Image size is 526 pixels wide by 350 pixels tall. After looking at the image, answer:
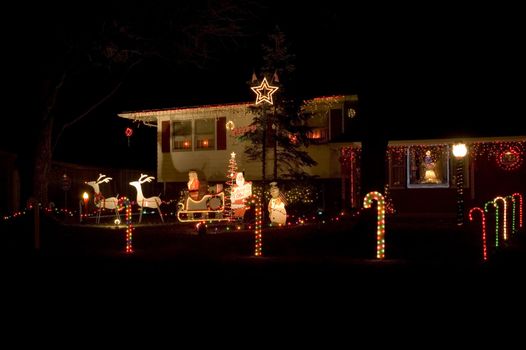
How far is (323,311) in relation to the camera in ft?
25.8

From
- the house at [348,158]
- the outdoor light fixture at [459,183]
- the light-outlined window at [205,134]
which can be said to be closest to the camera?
the outdoor light fixture at [459,183]

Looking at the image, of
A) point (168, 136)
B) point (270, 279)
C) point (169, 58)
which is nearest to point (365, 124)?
point (270, 279)

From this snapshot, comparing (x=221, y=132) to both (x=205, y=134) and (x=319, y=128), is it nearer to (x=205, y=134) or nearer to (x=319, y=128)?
(x=205, y=134)

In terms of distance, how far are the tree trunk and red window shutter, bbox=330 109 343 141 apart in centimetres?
1055

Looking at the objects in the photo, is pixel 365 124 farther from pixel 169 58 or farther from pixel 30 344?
pixel 30 344

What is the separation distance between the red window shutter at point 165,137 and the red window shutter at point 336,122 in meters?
7.89

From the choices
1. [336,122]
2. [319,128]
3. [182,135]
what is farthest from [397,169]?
[182,135]

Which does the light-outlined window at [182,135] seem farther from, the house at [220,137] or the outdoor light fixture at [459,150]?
the outdoor light fixture at [459,150]

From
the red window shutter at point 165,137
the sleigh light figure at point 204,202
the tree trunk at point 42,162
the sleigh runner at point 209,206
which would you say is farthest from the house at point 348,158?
the tree trunk at point 42,162

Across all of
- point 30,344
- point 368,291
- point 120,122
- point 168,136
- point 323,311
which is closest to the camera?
point 30,344

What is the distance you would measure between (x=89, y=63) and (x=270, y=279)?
14248 millimetres

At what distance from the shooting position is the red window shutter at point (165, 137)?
29812 mm

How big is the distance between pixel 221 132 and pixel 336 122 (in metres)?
5.31

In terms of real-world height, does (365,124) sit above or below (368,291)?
above
